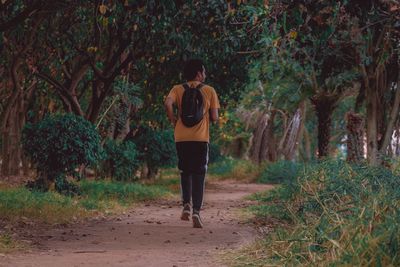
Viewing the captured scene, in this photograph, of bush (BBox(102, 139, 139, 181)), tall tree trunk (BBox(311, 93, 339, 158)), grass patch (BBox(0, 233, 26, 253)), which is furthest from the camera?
bush (BBox(102, 139, 139, 181))

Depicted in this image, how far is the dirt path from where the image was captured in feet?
21.7

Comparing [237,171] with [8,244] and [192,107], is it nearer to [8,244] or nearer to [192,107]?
[192,107]

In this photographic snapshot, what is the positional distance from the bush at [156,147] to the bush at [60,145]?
7.98m

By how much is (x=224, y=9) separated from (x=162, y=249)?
228 inches

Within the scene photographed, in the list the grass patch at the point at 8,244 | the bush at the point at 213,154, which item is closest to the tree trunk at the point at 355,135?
the grass patch at the point at 8,244

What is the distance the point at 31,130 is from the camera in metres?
13.6

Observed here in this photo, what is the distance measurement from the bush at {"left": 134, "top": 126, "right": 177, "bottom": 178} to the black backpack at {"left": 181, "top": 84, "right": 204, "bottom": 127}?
12699mm

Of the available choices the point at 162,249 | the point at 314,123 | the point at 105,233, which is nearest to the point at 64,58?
the point at 105,233

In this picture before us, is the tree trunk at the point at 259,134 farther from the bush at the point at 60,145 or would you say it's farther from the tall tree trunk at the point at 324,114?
the bush at the point at 60,145

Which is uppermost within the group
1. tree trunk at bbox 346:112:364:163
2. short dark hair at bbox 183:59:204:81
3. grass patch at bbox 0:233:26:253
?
short dark hair at bbox 183:59:204:81

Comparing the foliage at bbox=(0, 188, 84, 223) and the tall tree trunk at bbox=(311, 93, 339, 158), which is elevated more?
the tall tree trunk at bbox=(311, 93, 339, 158)

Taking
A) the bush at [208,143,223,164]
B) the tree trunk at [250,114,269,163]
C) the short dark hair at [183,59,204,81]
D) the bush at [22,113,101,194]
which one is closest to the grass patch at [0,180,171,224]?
the bush at [22,113,101,194]

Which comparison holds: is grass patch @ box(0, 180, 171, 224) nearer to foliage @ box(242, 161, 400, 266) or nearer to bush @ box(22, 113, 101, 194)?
bush @ box(22, 113, 101, 194)

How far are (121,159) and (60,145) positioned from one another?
23.5 feet
